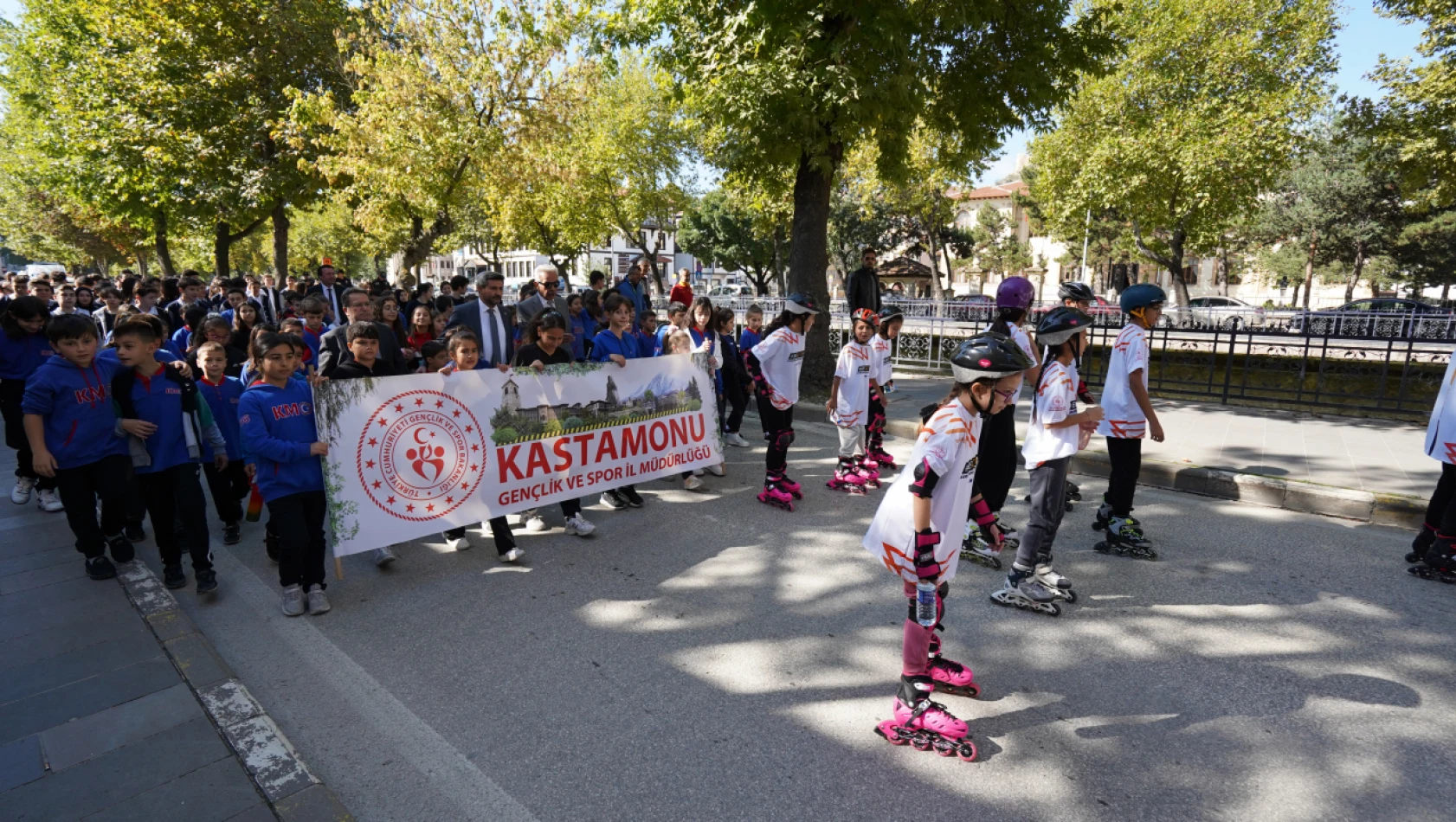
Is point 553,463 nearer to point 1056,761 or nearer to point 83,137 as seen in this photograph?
point 1056,761

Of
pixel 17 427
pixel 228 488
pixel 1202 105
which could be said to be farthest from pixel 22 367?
pixel 1202 105

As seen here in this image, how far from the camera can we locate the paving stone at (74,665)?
11.2 feet

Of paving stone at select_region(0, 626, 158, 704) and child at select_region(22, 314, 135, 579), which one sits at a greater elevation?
child at select_region(22, 314, 135, 579)

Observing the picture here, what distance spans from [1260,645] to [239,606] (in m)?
6.04

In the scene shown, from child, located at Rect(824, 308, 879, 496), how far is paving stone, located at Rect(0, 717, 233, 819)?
497cm

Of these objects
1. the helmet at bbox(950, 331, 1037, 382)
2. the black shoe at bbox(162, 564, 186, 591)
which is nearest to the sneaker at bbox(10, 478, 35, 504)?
the black shoe at bbox(162, 564, 186, 591)

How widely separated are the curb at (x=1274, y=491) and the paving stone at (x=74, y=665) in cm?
780

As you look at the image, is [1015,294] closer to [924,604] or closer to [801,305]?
[801,305]

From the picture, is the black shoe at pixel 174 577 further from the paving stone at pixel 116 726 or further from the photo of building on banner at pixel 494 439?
the paving stone at pixel 116 726

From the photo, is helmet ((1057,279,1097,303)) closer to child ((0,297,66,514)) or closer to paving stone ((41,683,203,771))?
paving stone ((41,683,203,771))

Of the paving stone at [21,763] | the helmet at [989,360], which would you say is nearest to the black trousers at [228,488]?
the paving stone at [21,763]

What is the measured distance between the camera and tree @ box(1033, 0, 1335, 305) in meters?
22.7

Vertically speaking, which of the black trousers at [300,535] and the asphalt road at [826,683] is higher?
the black trousers at [300,535]

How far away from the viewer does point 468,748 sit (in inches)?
122
